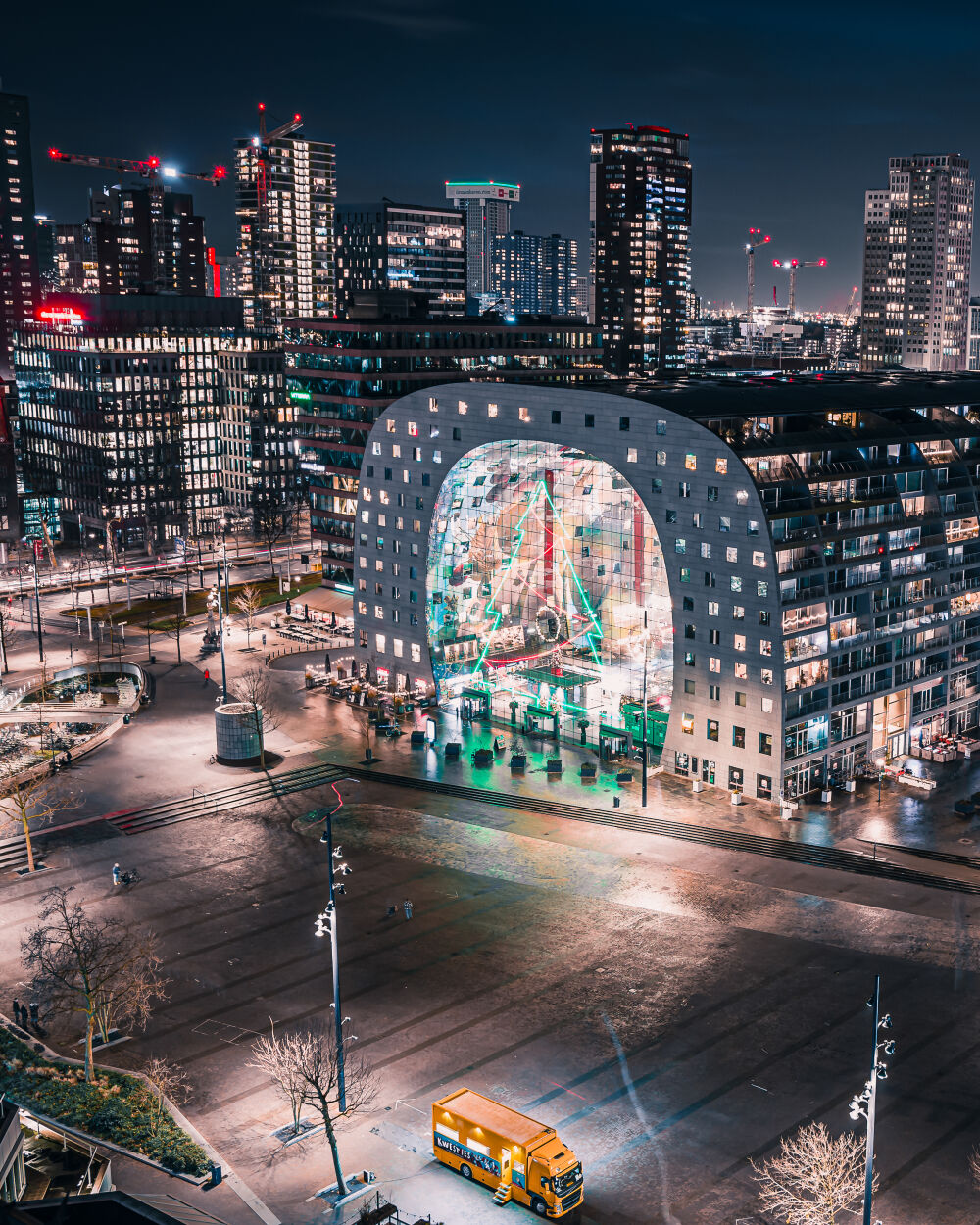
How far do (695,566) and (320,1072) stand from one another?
50.1m

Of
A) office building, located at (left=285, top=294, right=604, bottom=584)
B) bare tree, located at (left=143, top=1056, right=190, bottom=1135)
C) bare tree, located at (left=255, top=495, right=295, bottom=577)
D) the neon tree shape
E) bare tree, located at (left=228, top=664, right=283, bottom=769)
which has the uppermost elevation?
office building, located at (left=285, top=294, right=604, bottom=584)

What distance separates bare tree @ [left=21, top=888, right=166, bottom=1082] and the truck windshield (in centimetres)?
2091

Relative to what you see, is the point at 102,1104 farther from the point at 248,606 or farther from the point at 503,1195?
the point at 248,606

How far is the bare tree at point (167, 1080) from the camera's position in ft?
183

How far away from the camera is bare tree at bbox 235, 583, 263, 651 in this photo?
139m

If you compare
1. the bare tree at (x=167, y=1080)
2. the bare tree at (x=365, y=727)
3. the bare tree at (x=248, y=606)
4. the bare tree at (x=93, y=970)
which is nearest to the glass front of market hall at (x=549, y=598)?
the bare tree at (x=365, y=727)

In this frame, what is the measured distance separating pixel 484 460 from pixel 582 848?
38630mm

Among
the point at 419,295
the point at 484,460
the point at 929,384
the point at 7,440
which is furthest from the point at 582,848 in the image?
the point at 7,440

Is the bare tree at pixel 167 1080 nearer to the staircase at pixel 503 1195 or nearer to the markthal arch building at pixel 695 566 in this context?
the staircase at pixel 503 1195

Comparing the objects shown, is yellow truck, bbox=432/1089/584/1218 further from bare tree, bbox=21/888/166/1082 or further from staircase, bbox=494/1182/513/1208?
bare tree, bbox=21/888/166/1082

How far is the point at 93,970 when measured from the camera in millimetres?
61250

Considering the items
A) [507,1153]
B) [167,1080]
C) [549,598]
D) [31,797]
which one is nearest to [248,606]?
[549,598]

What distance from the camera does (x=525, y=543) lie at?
356ft

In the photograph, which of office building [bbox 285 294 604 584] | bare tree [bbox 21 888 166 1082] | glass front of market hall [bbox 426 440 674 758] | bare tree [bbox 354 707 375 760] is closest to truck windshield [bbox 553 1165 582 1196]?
bare tree [bbox 21 888 166 1082]
